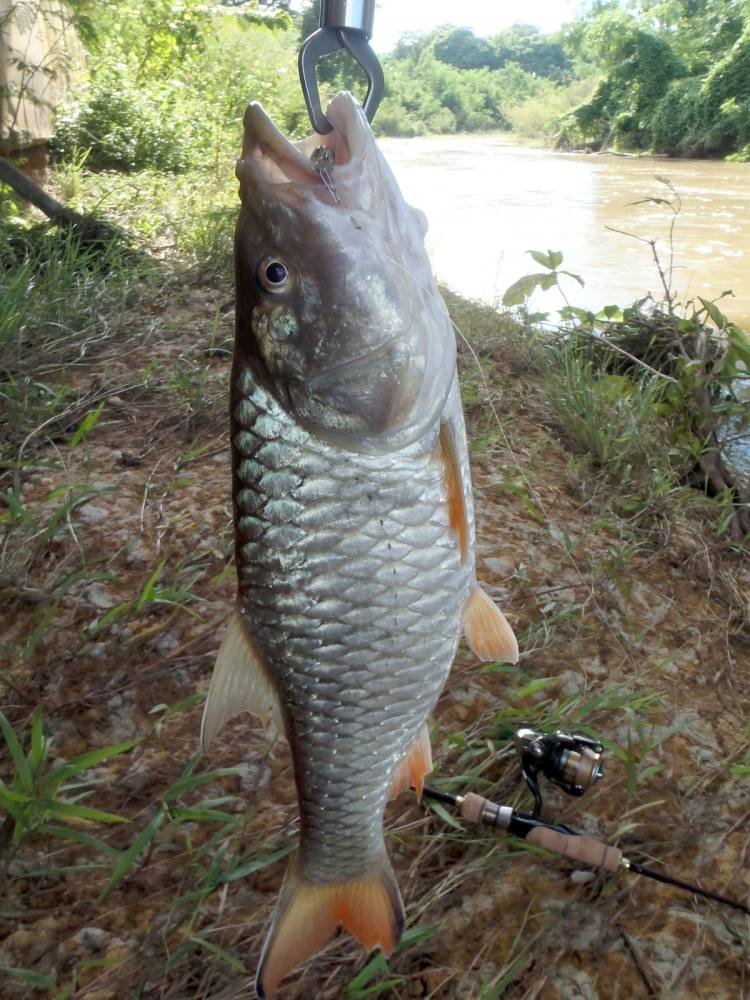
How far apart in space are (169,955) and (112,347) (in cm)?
303

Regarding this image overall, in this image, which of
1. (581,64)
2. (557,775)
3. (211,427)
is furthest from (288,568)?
(581,64)

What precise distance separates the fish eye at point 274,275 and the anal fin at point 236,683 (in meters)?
0.44

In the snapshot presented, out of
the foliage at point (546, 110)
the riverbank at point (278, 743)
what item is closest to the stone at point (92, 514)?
the riverbank at point (278, 743)

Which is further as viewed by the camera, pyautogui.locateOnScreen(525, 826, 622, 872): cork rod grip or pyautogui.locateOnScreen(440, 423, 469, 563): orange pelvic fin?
pyautogui.locateOnScreen(525, 826, 622, 872): cork rod grip

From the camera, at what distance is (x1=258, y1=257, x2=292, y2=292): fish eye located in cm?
101

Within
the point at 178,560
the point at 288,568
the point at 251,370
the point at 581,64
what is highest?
the point at 581,64

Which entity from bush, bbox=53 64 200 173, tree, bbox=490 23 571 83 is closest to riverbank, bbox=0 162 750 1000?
bush, bbox=53 64 200 173

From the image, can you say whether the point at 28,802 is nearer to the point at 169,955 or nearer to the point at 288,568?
the point at 169,955

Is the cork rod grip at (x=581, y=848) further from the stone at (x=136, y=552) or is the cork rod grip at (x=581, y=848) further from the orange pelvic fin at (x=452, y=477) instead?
the stone at (x=136, y=552)

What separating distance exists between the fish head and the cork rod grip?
1098mm

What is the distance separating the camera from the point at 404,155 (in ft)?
85.5

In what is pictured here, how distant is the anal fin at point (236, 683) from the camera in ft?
3.48

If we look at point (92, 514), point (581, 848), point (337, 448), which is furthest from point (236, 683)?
point (92, 514)

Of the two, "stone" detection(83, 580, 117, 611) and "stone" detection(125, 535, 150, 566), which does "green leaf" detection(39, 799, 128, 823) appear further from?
"stone" detection(125, 535, 150, 566)
